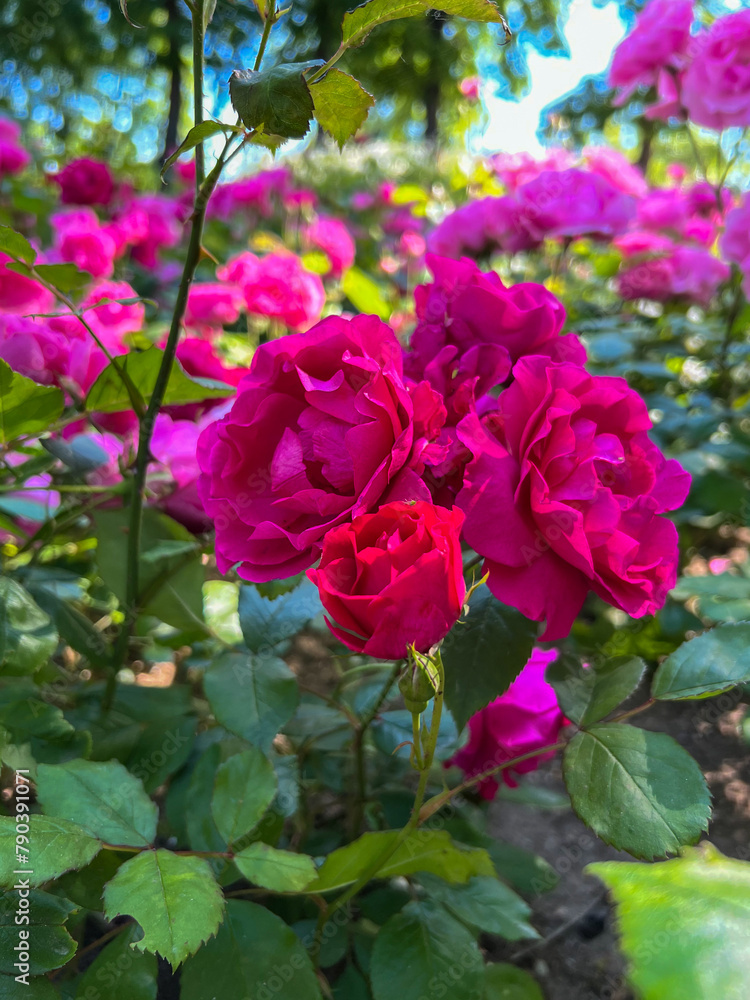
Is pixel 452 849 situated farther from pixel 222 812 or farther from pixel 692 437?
pixel 692 437

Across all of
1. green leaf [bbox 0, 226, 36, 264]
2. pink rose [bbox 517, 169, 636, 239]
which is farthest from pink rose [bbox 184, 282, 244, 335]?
green leaf [bbox 0, 226, 36, 264]

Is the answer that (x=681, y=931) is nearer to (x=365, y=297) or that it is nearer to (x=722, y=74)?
(x=722, y=74)

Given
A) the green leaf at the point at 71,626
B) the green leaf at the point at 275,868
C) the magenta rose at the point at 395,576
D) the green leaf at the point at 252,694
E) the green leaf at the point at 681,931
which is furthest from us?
the green leaf at the point at 71,626

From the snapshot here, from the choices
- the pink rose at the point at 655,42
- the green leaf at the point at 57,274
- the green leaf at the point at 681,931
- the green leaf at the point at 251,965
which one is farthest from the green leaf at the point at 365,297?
the green leaf at the point at 681,931

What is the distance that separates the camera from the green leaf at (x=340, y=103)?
0.46 metres

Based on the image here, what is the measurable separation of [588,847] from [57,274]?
110cm

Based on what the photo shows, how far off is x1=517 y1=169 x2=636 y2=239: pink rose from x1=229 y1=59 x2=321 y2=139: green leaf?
0.95m

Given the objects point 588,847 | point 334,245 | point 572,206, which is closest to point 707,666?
point 588,847

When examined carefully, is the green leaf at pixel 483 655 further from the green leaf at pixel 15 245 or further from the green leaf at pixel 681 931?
the green leaf at pixel 15 245

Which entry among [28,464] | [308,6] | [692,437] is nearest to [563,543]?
[28,464]

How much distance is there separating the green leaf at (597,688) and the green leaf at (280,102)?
17.6 inches

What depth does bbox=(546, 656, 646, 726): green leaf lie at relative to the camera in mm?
543

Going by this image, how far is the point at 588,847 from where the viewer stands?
3.69 feet

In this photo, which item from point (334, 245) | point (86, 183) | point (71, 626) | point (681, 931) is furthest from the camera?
point (334, 245)
